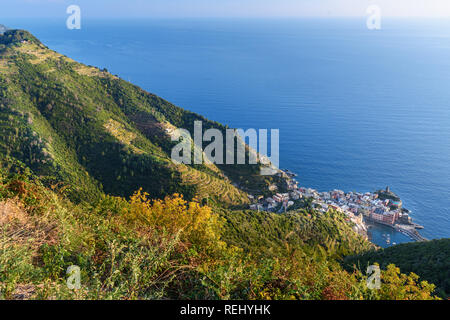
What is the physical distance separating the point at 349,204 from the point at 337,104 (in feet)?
191

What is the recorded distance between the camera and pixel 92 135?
37.7m

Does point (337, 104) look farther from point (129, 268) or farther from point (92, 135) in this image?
point (129, 268)

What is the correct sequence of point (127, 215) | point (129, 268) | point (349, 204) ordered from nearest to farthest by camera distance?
point (129, 268) < point (127, 215) < point (349, 204)

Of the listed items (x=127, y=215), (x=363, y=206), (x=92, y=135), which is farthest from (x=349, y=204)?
(x=127, y=215)

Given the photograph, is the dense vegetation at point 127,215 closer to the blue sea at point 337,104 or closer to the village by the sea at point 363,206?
the village by the sea at point 363,206

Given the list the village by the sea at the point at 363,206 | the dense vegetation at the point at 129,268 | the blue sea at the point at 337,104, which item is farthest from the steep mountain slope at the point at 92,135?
the dense vegetation at the point at 129,268

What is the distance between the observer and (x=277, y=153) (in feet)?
199

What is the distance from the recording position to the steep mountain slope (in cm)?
3153

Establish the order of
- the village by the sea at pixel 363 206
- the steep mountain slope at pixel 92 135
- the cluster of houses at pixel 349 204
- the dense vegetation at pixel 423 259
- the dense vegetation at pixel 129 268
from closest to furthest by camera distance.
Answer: the dense vegetation at pixel 129 268
the dense vegetation at pixel 423 259
the steep mountain slope at pixel 92 135
the village by the sea at pixel 363 206
the cluster of houses at pixel 349 204

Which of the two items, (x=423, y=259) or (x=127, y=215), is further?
(x=423, y=259)

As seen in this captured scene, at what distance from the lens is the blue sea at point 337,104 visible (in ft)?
169

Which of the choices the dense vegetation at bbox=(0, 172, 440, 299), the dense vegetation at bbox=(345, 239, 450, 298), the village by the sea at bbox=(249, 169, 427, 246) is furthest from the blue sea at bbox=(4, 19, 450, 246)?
the dense vegetation at bbox=(0, 172, 440, 299)

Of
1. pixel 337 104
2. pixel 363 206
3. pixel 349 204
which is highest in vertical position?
pixel 337 104

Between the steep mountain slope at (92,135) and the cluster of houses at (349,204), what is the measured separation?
3075mm
